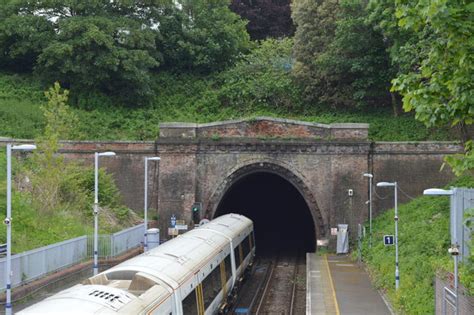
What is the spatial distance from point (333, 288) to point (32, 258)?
10.8m

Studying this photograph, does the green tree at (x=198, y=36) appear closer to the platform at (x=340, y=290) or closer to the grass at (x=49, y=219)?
the grass at (x=49, y=219)

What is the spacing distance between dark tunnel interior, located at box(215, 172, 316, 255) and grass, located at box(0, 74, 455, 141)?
17.0ft

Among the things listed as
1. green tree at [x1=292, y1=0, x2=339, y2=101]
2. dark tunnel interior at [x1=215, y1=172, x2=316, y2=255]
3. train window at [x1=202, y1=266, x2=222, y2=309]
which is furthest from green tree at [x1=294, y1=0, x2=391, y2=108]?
train window at [x1=202, y1=266, x2=222, y2=309]

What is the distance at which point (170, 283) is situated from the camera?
13156 mm

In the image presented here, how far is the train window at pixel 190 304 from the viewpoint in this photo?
14055 millimetres

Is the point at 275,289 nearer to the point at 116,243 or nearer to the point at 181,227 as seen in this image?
the point at 181,227

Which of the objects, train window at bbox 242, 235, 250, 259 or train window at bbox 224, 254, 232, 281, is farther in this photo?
train window at bbox 242, 235, 250, 259

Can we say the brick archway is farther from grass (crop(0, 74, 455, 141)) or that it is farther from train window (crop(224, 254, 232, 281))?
train window (crop(224, 254, 232, 281))

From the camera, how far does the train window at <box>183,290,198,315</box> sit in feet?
46.1

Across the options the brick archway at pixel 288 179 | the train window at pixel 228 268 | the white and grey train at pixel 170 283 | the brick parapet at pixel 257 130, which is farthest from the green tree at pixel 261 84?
the train window at pixel 228 268

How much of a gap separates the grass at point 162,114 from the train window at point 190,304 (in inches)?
842

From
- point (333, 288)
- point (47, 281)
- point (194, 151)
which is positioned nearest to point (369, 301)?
point (333, 288)

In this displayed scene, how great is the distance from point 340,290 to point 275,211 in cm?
2436

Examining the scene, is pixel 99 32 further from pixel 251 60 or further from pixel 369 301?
pixel 369 301
